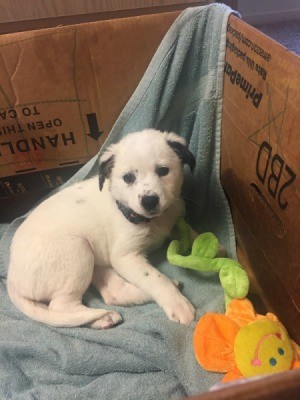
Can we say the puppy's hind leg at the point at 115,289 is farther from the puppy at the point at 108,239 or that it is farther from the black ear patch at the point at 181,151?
the black ear patch at the point at 181,151

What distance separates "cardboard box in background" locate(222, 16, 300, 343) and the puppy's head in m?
0.24

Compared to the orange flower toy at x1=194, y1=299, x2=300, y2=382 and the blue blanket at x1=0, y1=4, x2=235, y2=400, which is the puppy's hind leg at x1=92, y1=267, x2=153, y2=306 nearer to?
the blue blanket at x1=0, y1=4, x2=235, y2=400

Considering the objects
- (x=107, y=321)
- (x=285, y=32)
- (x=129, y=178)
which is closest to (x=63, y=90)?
(x=129, y=178)

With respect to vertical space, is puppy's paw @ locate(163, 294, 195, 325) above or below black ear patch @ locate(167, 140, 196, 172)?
below

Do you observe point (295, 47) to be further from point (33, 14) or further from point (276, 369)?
point (276, 369)

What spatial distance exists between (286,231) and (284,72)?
497mm

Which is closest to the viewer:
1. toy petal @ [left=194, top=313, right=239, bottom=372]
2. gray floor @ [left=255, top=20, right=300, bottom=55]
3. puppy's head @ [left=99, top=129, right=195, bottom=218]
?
toy petal @ [left=194, top=313, right=239, bottom=372]

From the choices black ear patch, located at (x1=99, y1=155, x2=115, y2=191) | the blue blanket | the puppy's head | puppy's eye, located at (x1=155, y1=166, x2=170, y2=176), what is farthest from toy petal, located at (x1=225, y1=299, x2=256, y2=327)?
black ear patch, located at (x1=99, y1=155, x2=115, y2=191)

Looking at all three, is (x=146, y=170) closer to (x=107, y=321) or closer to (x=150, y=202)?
(x=150, y=202)

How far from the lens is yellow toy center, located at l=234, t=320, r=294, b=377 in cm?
110

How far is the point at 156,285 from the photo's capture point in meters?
1.45

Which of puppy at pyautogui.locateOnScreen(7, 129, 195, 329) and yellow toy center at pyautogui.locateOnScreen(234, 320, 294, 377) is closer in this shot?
yellow toy center at pyautogui.locateOnScreen(234, 320, 294, 377)

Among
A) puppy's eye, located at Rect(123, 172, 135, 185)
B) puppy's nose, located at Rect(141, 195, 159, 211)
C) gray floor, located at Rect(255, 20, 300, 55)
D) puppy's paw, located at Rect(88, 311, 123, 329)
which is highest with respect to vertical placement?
puppy's eye, located at Rect(123, 172, 135, 185)

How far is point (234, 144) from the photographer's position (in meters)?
1.49
